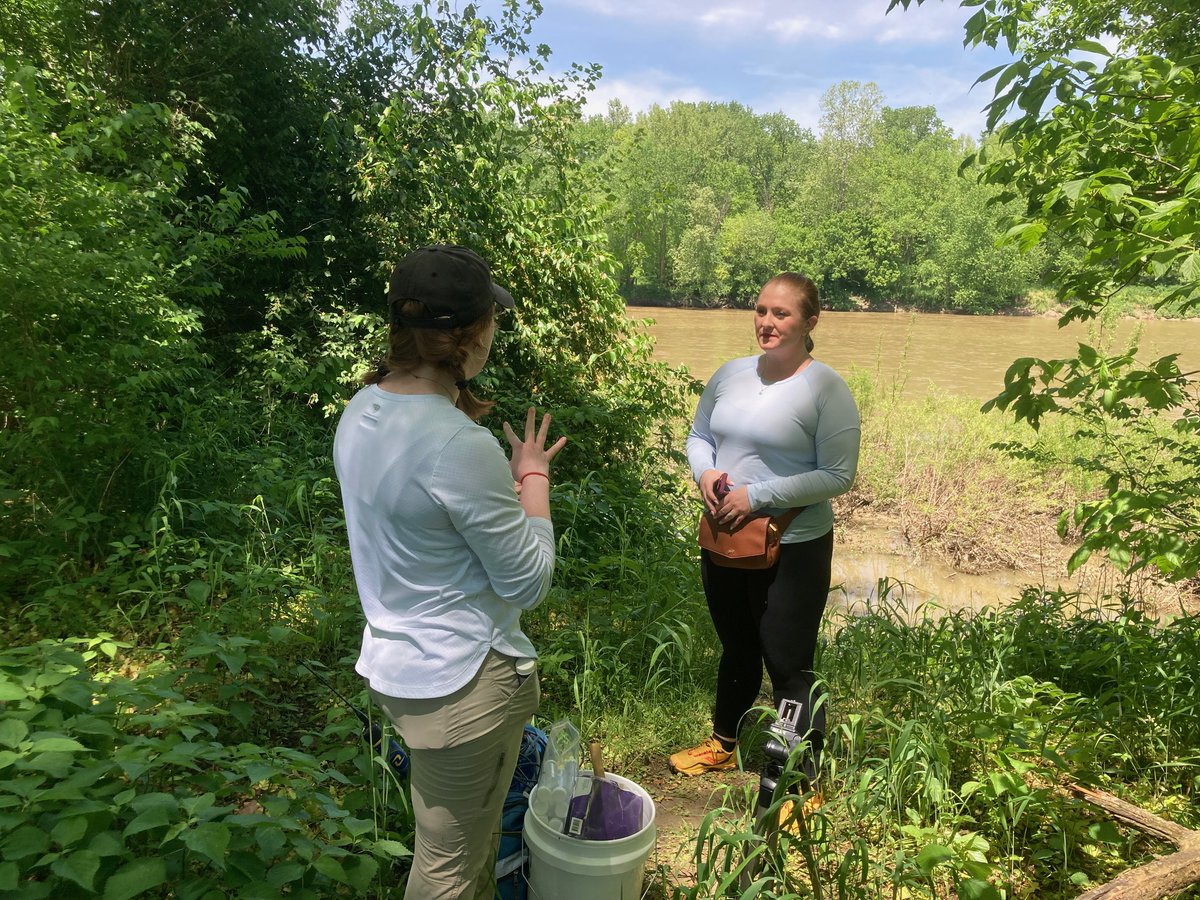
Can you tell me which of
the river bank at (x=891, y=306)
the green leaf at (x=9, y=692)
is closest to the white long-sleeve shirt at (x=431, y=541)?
the green leaf at (x=9, y=692)

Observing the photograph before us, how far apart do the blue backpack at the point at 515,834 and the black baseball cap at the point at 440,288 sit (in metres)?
0.96

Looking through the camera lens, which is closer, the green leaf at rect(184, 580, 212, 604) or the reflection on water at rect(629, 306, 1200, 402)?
the green leaf at rect(184, 580, 212, 604)

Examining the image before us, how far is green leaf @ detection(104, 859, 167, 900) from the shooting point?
1139 millimetres

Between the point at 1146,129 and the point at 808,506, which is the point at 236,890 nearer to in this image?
the point at 808,506

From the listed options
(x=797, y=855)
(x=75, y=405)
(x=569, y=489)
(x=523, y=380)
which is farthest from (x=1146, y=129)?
(x=523, y=380)

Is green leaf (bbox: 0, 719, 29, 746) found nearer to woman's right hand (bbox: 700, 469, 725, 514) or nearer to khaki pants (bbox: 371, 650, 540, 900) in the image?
khaki pants (bbox: 371, 650, 540, 900)

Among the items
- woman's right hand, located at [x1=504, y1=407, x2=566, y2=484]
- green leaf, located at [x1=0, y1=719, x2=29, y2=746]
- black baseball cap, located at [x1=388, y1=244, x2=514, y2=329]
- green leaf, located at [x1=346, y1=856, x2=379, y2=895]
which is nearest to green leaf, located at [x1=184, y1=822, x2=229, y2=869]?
green leaf, located at [x1=346, y1=856, x2=379, y2=895]

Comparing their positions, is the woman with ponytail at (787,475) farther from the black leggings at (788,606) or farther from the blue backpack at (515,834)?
the blue backpack at (515,834)

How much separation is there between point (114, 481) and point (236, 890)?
2695 millimetres

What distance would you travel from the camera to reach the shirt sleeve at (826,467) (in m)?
2.08

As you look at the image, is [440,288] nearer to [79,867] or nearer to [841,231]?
[79,867]

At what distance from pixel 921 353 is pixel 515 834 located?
18.0 metres

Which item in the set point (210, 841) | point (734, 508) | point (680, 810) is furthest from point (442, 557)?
point (680, 810)

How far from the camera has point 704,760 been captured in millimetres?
2465
